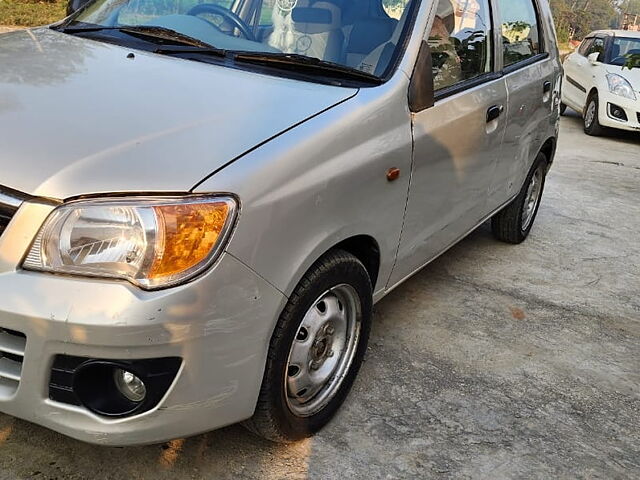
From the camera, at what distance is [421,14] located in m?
2.73

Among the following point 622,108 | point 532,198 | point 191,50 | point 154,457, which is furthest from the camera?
point 622,108

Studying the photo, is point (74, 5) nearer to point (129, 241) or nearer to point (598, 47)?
point (129, 241)

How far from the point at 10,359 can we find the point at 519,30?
337 centimetres

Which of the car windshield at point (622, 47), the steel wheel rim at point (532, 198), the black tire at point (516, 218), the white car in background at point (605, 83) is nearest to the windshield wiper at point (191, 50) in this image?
the black tire at point (516, 218)

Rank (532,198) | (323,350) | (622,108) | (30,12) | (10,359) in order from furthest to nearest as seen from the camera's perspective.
A: (30,12) < (622,108) < (532,198) < (323,350) < (10,359)

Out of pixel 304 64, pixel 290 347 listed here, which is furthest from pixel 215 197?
pixel 304 64

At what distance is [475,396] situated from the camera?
2852 millimetres

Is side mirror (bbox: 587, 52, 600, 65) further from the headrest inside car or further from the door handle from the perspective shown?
the headrest inside car

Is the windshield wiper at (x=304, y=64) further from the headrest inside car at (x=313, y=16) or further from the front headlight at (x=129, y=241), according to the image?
the front headlight at (x=129, y=241)

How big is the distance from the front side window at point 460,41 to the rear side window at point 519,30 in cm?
27

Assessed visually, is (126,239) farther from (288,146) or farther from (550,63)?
(550,63)

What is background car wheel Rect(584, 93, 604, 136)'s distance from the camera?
9516 millimetres

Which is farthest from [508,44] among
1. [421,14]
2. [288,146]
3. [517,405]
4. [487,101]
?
[288,146]

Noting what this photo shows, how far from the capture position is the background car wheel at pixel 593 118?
375 inches
